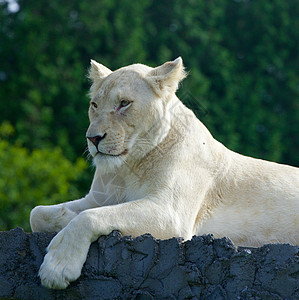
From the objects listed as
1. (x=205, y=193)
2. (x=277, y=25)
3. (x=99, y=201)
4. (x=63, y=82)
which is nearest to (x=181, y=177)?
(x=205, y=193)

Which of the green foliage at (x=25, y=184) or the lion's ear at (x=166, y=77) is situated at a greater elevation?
the lion's ear at (x=166, y=77)

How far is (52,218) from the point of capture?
433 centimetres

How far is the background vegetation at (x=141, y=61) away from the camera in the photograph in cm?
1237

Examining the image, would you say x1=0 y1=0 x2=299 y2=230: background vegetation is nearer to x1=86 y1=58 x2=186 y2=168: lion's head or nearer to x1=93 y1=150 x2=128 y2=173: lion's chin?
x1=86 y1=58 x2=186 y2=168: lion's head

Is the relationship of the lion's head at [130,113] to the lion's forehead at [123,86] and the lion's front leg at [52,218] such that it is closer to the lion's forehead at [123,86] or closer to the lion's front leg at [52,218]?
the lion's forehead at [123,86]

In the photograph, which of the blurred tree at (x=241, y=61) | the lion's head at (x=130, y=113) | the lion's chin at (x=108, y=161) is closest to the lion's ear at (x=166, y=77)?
the lion's head at (x=130, y=113)

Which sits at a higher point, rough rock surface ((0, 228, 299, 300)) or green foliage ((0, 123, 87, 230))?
rough rock surface ((0, 228, 299, 300))

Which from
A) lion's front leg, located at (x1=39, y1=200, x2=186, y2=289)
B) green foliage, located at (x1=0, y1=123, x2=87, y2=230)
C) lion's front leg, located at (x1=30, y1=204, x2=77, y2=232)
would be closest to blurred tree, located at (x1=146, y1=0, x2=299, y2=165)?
green foliage, located at (x1=0, y1=123, x2=87, y2=230)

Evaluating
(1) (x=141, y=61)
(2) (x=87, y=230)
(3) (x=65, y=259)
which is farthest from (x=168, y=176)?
(1) (x=141, y=61)

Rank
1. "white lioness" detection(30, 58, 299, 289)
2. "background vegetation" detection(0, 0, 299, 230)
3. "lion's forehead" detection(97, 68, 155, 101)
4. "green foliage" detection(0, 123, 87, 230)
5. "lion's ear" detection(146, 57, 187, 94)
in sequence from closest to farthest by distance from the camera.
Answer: "white lioness" detection(30, 58, 299, 289) → "lion's forehead" detection(97, 68, 155, 101) → "lion's ear" detection(146, 57, 187, 94) → "green foliage" detection(0, 123, 87, 230) → "background vegetation" detection(0, 0, 299, 230)

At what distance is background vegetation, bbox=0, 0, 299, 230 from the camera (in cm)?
1237

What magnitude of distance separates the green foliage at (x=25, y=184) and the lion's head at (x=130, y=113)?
17.5ft

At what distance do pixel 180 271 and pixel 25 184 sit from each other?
6.64 meters

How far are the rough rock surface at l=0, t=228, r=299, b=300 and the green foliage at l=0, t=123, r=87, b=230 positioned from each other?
5.97 metres
